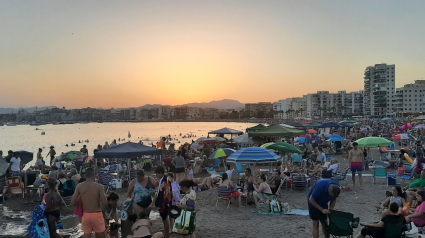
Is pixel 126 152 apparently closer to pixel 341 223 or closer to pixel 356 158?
pixel 341 223

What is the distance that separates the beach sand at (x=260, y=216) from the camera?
6293 millimetres

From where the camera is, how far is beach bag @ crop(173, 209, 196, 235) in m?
5.01

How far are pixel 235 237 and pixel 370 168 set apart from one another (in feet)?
32.5

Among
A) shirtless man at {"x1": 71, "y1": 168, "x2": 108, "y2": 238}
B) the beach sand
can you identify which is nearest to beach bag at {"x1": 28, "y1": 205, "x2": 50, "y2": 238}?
shirtless man at {"x1": 71, "y1": 168, "x2": 108, "y2": 238}

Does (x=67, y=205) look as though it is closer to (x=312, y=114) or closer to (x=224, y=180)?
(x=224, y=180)

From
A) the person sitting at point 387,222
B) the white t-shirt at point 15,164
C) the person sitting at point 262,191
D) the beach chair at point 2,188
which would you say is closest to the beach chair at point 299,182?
the person sitting at point 262,191

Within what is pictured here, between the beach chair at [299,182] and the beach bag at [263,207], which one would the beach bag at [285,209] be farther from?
the beach chair at [299,182]

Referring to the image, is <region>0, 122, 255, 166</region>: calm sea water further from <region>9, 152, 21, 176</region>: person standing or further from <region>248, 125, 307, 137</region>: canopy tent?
<region>248, 125, 307, 137</region>: canopy tent

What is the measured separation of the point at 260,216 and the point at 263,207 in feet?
1.15

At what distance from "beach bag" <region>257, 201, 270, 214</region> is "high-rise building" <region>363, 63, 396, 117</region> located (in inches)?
4624

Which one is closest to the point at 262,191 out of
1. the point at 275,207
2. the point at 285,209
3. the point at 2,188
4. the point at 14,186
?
the point at 275,207

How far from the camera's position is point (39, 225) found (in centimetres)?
455

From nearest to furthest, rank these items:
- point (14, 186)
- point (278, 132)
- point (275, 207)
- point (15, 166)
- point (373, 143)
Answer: point (275, 207) → point (14, 186) → point (15, 166) → point (373, 143) → point (278, 132)

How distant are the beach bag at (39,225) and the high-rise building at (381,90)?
122 meters
